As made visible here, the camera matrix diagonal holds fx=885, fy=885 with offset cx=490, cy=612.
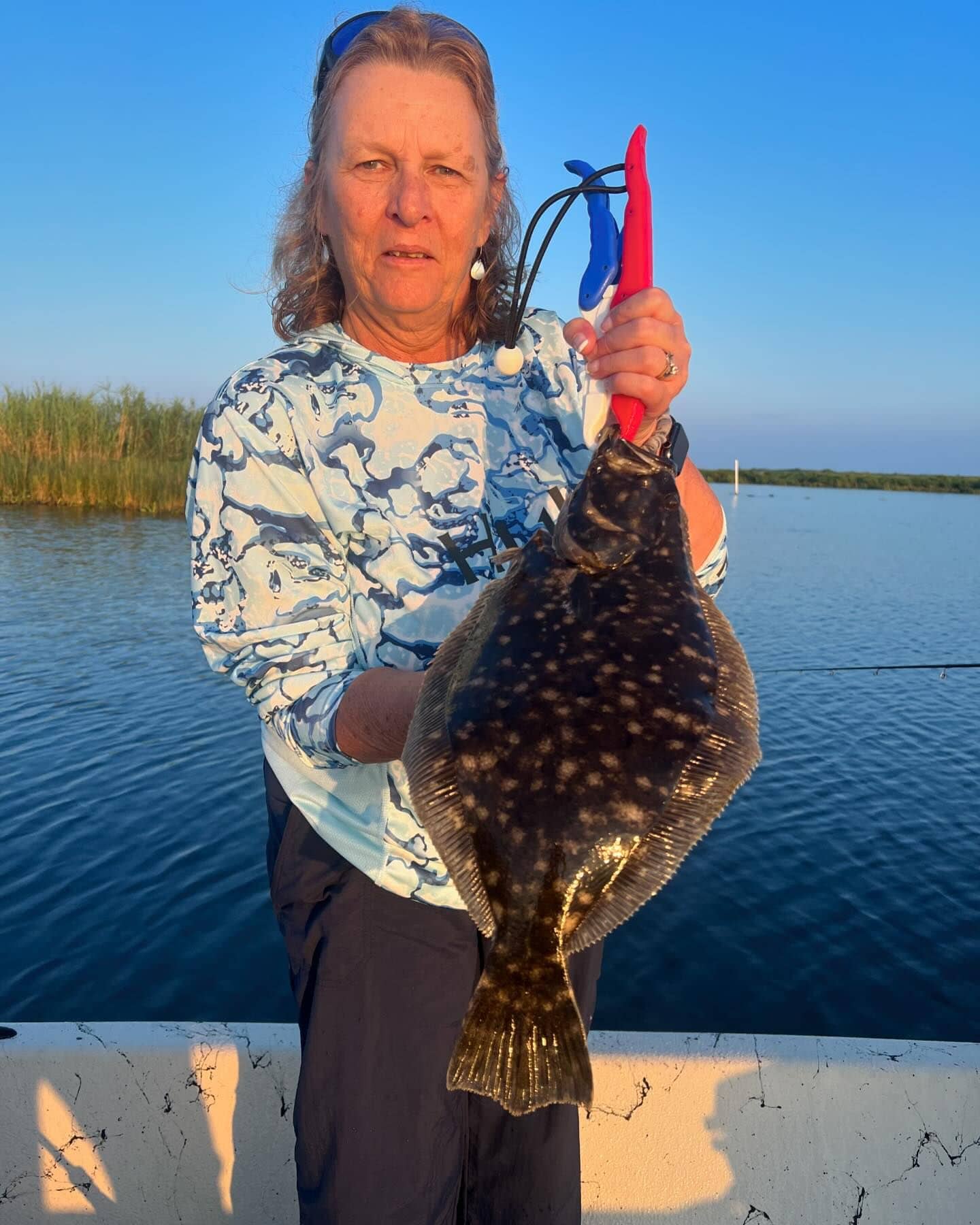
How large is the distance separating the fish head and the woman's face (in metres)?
0.81

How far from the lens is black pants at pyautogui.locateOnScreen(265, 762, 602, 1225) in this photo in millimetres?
2184

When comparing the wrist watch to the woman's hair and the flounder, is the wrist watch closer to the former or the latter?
the flounder

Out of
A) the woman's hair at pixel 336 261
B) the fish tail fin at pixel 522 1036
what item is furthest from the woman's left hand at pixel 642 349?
the fish tail fin at pixel 522 1036

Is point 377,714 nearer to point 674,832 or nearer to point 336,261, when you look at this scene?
point 674,832

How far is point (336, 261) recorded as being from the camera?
259cm

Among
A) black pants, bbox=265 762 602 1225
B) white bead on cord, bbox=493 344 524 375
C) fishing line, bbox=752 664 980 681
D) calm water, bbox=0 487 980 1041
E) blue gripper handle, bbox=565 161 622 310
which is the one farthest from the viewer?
fishing line, bbox=752 664 980 681

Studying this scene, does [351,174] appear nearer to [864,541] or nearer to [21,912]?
[21,912]

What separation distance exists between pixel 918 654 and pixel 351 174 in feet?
55.5

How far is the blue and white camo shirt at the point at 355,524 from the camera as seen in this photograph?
2268 millimetres

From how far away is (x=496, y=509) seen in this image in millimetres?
2541

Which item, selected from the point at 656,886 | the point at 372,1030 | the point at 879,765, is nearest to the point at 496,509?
the point at 656,886

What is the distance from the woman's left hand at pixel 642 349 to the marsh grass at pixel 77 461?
27.6 metres

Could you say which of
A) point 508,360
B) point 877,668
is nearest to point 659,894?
point 877,668

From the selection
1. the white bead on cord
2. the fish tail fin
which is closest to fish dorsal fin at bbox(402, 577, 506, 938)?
the fish tail fin
